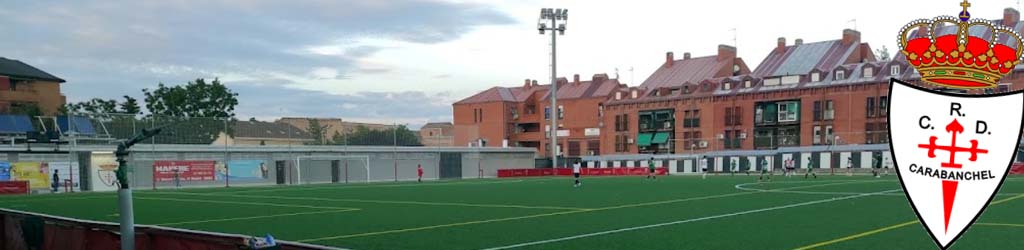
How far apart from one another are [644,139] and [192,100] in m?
43.1

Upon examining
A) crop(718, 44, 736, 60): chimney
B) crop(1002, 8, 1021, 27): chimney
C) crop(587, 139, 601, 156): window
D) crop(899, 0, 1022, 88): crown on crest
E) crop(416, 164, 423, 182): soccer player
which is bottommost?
crop(416, 164, 423, 182): soccer player

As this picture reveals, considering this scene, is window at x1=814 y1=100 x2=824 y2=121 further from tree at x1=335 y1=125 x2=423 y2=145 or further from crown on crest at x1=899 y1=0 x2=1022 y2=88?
crown on crest at x1=899 y1=0 x2=1022 y2=88

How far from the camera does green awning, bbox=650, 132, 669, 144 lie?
251 feet

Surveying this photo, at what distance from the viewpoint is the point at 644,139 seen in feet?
258

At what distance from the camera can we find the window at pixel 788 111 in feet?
224

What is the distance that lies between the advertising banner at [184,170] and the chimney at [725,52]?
171 ft

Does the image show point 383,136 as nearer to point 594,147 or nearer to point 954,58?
point 594,147

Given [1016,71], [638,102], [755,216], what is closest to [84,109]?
[638,102]

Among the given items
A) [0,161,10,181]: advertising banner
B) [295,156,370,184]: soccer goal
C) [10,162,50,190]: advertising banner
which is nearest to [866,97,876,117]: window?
[295,156,370,184]: soccer goal

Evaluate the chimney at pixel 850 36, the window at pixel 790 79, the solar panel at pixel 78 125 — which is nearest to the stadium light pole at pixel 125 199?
the solar panel at pixel 78 125

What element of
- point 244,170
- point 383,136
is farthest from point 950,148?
point 383,136

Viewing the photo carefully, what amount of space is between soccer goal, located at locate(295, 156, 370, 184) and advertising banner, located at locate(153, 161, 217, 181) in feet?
23.0

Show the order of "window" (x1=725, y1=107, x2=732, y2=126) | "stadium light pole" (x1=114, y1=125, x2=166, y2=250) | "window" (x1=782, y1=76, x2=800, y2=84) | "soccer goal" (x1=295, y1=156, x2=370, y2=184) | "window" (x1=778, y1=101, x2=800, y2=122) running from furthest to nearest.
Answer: "window" (x1=725, y1=107, x2=732, y2=126), "window" (x1=782, y1=76, x2=800, y2=84), "window" (x1=778, y1=101, x2=800, y2=122), "soccer goal" (x1=295, y1=156, x2=370, y2=184), "stadium light pole" (x1=114, y1=125, x2=166, y2=250)

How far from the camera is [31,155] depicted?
137ft
